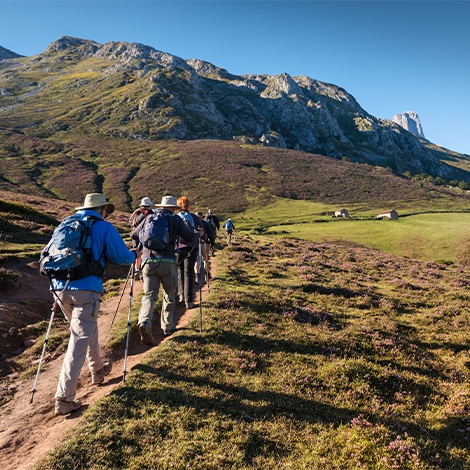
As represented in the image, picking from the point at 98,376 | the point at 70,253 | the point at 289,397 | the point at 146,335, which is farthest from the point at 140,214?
the point at 289,397

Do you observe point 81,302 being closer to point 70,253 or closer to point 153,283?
point 70,253

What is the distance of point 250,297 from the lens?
1427cm

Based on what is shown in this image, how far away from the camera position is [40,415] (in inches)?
257

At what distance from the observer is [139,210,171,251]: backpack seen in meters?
8.95

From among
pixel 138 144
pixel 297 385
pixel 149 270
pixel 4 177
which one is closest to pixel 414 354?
pixel 297 385

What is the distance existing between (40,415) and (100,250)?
11.9ft

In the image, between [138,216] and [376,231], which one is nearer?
[138,216]

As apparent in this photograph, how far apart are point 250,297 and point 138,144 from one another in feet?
537

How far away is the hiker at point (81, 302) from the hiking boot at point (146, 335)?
2.08m

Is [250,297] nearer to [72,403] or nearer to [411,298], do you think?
[72,403]

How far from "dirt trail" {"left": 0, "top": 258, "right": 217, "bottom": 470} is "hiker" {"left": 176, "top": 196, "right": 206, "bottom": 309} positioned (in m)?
3.07

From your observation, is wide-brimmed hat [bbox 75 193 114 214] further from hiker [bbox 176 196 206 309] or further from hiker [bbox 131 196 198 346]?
hiker [bbox 176 196 206 309]

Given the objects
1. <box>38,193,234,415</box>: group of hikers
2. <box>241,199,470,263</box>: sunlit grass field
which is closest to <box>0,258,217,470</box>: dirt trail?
<box>38,193,234,415</box>: group of hikers

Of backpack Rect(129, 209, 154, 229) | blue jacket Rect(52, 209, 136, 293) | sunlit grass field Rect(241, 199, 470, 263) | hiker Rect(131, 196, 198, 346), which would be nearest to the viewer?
blue jacket Rect(52, 209, 136, 293)
